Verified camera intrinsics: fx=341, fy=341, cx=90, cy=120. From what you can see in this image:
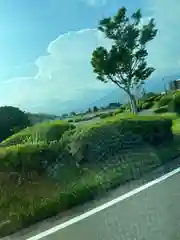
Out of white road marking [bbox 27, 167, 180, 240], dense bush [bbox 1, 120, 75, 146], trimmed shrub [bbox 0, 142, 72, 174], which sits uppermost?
dense bush [bbox 1, 120, 75, 146]

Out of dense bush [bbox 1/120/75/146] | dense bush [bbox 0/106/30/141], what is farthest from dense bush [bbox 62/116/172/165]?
dense bush [bbox 0/106/30/141]

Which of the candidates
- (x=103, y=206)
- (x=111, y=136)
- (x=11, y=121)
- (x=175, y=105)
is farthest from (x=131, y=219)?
(x=175, y=105)

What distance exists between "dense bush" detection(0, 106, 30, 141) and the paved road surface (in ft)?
29.7

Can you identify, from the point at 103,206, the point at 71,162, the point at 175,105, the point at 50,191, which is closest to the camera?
the point at 103,206

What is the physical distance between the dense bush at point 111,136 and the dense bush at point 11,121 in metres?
6.76

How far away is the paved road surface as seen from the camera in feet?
12.3

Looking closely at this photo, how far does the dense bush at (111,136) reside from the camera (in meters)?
6.99

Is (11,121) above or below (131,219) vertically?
above

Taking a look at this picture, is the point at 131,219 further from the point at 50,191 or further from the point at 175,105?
the point at 175,105

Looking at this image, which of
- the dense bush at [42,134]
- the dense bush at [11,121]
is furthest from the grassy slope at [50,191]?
the dense bush at [11,121]

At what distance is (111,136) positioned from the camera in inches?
292

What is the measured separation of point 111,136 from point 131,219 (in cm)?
331

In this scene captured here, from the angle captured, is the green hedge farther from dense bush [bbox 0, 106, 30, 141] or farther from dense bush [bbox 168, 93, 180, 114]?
dense bush [bbox 168, 93, 180, 114]

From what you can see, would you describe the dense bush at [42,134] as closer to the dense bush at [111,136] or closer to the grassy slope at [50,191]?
the dense bush at [111,136]
